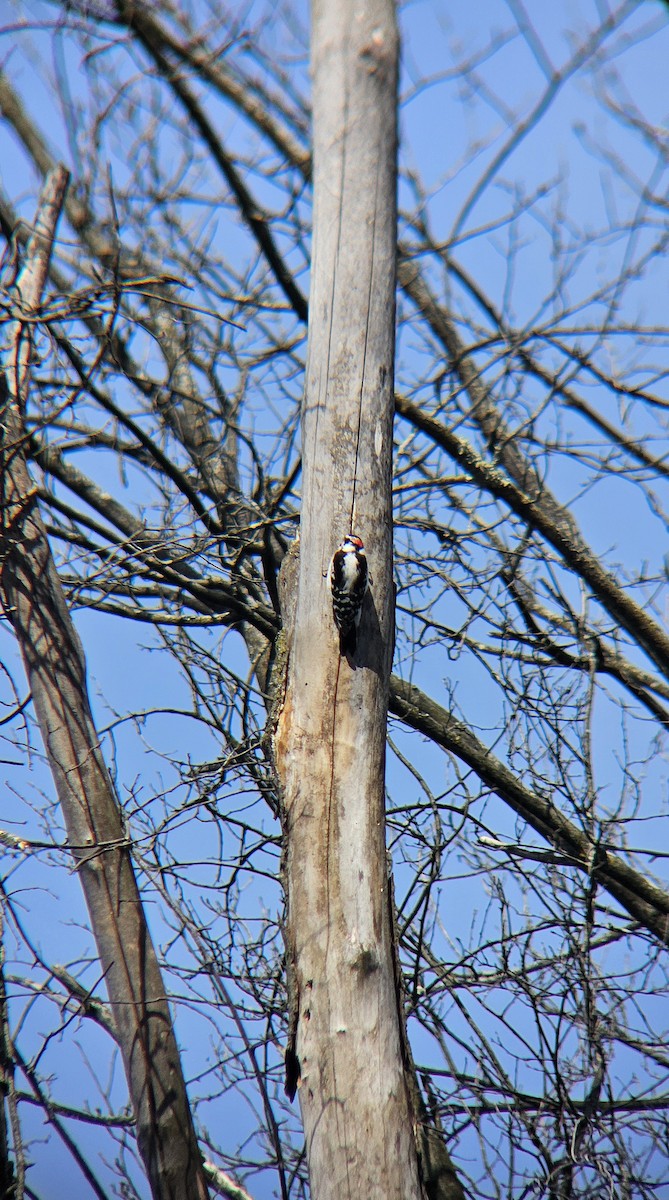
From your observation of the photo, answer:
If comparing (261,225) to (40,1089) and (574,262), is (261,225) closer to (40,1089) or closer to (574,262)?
(574,262)

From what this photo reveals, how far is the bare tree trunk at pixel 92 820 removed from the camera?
3.31m

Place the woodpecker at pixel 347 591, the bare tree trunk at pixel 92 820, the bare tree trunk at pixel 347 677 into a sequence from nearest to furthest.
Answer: the bare tree trunk at pixel 347 677, the woodpecker at pixel 347 591, the bare tree trunk at pixel 92 820

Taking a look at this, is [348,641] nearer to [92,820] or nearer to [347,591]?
[347,591]

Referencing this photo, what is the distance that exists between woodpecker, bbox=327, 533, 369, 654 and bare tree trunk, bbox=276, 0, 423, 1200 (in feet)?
0.11

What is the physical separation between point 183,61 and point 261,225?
82 centimetres

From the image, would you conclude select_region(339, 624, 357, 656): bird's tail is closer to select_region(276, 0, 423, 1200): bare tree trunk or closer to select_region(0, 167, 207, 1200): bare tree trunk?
select_region(276, 0, 423, 1200): bare tree trunk

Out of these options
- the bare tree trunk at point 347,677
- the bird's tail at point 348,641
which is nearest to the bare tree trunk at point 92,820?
the bare tree trunk at point 347,677

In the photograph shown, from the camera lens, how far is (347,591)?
2.54m

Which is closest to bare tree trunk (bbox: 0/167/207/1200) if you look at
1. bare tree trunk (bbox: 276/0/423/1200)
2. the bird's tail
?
bare tree trunk (bbox: 276/0/423/1200)

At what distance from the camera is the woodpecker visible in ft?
8.34

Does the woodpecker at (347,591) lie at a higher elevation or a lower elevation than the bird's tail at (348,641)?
higher

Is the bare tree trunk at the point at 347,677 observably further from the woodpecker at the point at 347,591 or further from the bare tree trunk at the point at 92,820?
the bare tree trunk at the point at 92,820

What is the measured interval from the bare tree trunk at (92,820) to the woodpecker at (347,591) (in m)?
1.36

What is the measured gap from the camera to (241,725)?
162 inches
